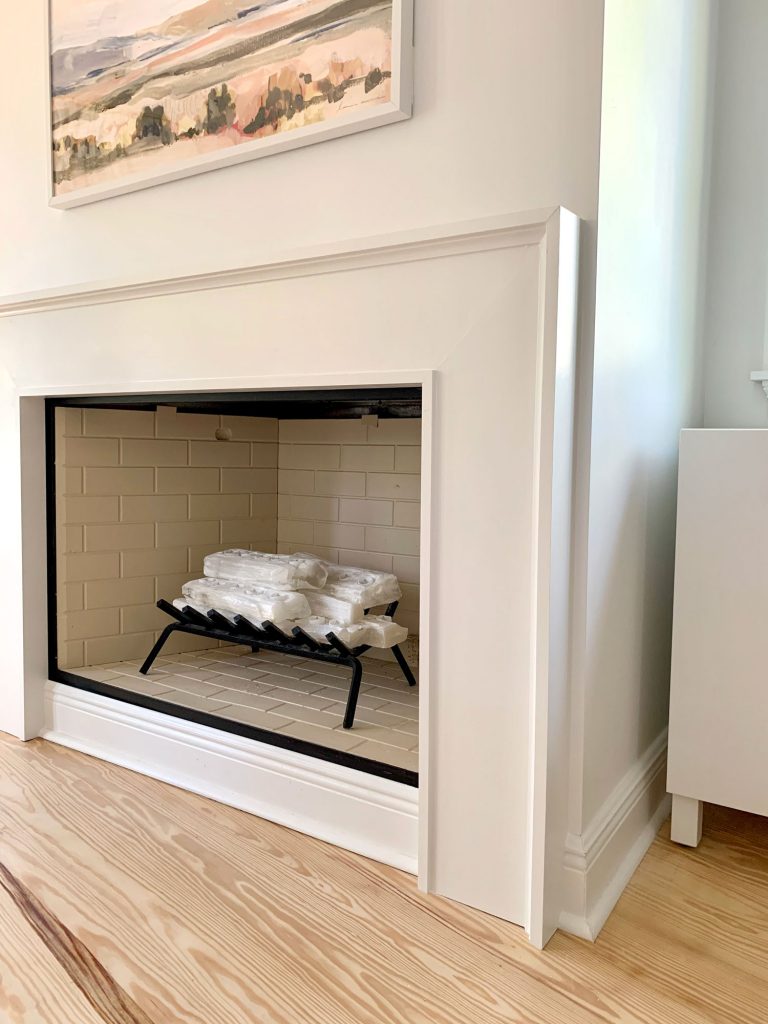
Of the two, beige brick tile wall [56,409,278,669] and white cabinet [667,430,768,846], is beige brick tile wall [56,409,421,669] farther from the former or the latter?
white cabinet [667,430,768,846]

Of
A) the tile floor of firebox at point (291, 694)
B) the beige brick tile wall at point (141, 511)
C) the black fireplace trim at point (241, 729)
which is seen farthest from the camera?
the beige brick tile wall at point (141, 511)

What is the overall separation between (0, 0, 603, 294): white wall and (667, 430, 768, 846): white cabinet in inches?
20.6

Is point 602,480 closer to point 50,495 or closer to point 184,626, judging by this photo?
point 184,626

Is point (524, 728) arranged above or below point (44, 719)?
above

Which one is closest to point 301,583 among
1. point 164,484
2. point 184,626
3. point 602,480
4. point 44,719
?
point 184,626

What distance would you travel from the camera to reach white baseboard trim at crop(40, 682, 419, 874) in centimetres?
154

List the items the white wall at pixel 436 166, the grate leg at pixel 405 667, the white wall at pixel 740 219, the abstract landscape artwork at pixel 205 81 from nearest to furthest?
1. the white wall at pixel 436 166
2. the abstract landscape artwork at pixel 205 81
3. the white wall at pixel 740 219
4. the grate leg at pixel 405 667

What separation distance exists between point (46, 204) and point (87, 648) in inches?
49.4

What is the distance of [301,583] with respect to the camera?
2092 mm

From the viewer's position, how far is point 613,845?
1.47 meters

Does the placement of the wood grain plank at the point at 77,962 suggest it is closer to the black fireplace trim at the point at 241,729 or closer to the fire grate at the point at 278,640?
the black fireplace trim at the point at 241,729

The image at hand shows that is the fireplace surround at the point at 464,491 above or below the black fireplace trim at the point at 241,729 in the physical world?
above

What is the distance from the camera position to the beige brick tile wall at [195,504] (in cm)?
228

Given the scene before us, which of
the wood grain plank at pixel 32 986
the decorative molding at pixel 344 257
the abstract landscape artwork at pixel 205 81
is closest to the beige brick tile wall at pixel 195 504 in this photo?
the decorative molding at pixel 344 257
